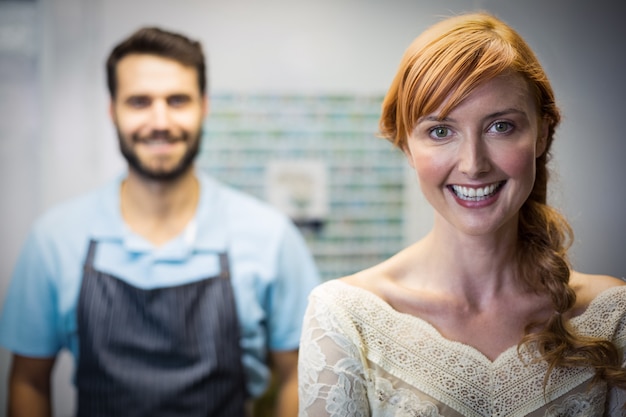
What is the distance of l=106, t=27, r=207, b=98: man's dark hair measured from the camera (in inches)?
80.7

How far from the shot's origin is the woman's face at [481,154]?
1188mm

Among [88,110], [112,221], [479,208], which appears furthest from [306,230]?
[479,208]

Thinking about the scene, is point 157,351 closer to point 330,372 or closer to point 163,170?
point 163,170

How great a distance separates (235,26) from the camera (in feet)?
6.86

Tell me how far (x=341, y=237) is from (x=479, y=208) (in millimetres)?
955

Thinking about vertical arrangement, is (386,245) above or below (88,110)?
below

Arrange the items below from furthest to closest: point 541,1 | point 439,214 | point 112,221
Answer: point 112,221 < point 541,1 < point 439,214

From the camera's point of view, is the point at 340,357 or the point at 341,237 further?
the point at 341,237

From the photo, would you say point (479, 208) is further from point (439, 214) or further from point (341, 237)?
point (341, 237)

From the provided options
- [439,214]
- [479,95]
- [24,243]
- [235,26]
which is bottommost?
[24,243]

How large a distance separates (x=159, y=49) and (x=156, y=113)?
0.18m

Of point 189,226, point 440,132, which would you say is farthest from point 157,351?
point 440,132

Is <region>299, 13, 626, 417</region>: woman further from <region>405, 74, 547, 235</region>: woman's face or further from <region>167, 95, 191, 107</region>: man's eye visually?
<region>167, 95, 191, 107</region>: man's eye

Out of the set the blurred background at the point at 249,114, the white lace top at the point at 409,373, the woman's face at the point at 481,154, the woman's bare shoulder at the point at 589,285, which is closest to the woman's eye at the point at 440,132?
the woman's face at the point at 481,154
